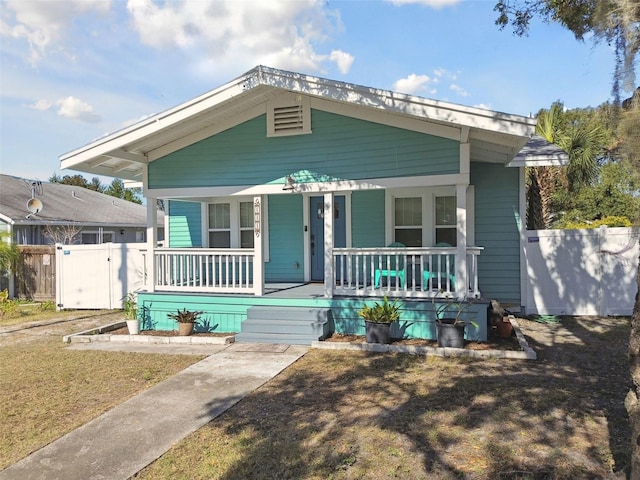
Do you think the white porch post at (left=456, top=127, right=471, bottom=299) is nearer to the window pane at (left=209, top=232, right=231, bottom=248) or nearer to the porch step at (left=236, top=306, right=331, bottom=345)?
the porch step at (left=236, top=306, right=331, bottom=345)

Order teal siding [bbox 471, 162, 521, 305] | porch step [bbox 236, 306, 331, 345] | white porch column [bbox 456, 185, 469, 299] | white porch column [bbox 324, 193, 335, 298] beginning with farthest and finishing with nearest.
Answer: teal siding [bbox 471, 162, 521, 305] → white porch column [bbox 324, 193, 335, 298] → porch step [bbox 236, 306, 331, 345] → white porch column [bbox 456, 185, 469, 299]

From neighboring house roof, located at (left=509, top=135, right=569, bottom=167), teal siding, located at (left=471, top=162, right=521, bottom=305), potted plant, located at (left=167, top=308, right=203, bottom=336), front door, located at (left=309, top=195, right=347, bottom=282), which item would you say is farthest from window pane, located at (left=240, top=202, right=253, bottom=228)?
neighboring house roof, located at (left=509, top=135, right=569, bottom=167)

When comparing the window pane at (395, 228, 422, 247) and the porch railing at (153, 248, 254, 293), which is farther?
the window pane at (395, 228, 422, 247)

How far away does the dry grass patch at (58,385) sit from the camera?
417 centimetres

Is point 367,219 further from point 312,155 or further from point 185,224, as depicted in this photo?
point 185,224

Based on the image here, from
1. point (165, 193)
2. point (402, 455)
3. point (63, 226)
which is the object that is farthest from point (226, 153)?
point (63, 226)

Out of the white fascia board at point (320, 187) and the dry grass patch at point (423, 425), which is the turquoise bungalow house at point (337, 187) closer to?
the white fascia board at point (320, 187)

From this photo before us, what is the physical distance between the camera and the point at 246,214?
Result: 34.3 ft

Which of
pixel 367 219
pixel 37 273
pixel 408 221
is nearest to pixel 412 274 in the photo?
pixel 408 221

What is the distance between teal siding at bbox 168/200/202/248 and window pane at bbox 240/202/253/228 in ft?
4.04

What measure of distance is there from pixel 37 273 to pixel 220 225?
23.8ft

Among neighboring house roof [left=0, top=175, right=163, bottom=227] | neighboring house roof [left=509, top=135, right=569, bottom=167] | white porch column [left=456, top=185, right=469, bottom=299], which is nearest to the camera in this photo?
white porch column [left=456, top=185, right=469, bottom=299]

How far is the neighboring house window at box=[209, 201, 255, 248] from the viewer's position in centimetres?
1041

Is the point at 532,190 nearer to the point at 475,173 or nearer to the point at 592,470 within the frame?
the point at 475,173
